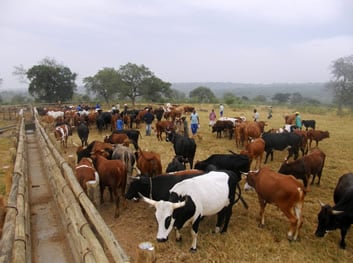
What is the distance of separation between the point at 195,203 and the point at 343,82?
3740 centimetres

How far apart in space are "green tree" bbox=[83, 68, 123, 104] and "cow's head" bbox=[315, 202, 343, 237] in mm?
37210

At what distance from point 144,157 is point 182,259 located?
3253 millimetres

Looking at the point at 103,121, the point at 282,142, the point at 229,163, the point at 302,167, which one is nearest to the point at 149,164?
the point at 229,163

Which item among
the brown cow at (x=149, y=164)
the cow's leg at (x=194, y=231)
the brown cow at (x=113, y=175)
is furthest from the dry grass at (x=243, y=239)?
the brown cow at (x=149, y=164)

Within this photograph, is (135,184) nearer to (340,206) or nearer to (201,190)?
(201,190)

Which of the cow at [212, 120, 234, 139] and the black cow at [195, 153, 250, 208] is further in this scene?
the cow at [212, 120, 234, 139]

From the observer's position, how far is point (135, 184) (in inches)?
239

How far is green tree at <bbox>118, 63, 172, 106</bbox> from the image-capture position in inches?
1649

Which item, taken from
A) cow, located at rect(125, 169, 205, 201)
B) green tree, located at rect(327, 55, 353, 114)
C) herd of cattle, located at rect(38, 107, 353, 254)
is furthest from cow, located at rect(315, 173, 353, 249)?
green tree, located at rect(327, 55, 353, 114)

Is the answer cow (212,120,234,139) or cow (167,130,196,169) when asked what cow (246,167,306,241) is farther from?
cow (212,120,234,139)

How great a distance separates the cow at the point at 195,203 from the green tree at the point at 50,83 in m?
37.0

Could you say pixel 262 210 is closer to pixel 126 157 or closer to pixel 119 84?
pixel 126 157

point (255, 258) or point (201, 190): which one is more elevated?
point (201, 190)

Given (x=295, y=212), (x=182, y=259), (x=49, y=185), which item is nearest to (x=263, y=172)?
(x=295, y=212)
